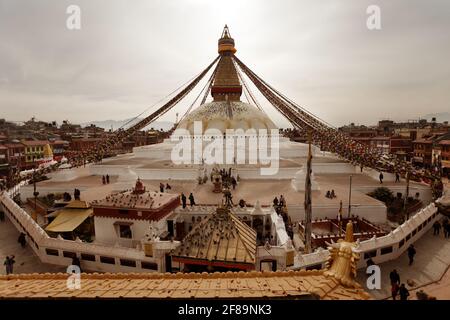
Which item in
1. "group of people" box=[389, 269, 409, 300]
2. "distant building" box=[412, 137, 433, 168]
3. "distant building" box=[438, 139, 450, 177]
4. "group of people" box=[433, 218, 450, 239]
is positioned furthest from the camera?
"distant building" box=[412, 137, 433, 168]

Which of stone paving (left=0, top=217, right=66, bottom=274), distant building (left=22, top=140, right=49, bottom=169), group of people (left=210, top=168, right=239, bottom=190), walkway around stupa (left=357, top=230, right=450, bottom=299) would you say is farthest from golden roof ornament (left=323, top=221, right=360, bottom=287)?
distant building (left=22, top=140, right=49, bottom=169)

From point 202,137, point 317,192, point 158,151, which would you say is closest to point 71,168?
point 158,151

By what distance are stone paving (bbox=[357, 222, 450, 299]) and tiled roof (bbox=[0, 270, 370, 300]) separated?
495 centimetres

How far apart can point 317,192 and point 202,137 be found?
13.3m

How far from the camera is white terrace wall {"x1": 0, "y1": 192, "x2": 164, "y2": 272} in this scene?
25.9ft

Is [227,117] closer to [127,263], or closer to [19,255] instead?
[19,255]

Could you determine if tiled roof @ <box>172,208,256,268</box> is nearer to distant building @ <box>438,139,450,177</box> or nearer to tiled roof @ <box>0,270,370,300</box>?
tiled roof @ <box>0,270,370,300</box>

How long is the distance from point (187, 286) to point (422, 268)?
823 centimetres

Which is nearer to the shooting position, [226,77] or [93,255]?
[93,255]

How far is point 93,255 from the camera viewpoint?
27.6ft

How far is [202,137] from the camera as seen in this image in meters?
24.7

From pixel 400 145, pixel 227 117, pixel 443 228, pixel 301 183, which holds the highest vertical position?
pixel 227 117

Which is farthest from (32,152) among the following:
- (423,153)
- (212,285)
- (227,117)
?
(423,153)
